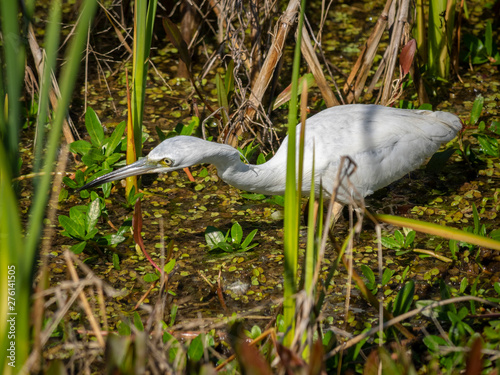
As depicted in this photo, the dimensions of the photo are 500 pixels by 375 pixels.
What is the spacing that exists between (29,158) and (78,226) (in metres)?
1.09

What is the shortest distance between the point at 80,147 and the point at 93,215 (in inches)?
25.5

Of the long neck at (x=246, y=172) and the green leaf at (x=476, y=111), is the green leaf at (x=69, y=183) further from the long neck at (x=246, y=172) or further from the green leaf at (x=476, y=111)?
the green leaf at (x=476, y=111)

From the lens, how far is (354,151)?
3104 millimetres

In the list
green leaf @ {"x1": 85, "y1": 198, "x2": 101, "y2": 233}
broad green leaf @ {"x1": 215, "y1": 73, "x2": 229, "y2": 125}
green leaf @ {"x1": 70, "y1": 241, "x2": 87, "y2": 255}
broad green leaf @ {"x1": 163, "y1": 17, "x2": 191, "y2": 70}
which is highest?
broad green leaf @ {"x1": 163, "y1": 17, "x2": 191, "y2": 70}

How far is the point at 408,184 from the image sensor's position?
376 centimetres

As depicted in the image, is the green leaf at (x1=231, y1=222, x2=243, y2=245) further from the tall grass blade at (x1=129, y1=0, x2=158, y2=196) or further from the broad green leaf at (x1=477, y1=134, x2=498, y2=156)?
the broad green leaf at (x1=477, y1=134, x2=498, y2=156)

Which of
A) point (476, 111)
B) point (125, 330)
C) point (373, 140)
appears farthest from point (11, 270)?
point (476, 111)

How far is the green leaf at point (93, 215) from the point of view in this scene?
303cm

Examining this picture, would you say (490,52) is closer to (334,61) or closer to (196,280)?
(334,61)

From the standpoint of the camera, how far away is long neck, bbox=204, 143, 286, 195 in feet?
9.39

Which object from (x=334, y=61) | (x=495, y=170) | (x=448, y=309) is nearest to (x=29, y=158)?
(x=334, y=61)

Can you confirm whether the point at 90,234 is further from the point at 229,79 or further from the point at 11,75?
the point at 11,75

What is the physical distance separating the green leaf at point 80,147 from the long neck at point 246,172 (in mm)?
1011

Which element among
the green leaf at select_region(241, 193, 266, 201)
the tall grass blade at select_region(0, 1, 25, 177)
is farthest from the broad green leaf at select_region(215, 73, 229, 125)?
the tall grass blade at select_region(0, 1, 25, 177)
